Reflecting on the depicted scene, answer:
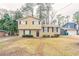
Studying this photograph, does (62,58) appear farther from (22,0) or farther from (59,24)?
(22,0)

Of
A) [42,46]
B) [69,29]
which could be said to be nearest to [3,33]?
[42,46]

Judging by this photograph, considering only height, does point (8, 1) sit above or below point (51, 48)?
above

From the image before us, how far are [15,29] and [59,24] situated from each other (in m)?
0.40

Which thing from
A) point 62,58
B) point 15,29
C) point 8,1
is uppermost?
point 8,1

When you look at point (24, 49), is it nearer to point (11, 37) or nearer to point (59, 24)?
point (11, 37)

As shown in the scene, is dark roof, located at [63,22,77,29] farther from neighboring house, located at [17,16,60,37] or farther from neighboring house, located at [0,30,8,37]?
neighboring house, located at [0,30,8,37]

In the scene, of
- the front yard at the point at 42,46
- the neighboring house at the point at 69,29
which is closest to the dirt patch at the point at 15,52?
the front yard at the point at 42,46

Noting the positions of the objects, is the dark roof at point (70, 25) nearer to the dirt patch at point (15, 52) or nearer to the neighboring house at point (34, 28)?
the neighboring house at point (34, 28)

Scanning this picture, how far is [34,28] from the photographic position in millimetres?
3506

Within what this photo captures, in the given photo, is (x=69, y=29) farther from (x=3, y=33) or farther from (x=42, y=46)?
(x=3, y=33)

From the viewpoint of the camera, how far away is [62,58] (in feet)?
11.4

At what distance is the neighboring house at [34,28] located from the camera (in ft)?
11.5

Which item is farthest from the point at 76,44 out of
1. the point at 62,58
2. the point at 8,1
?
the point at 8,1

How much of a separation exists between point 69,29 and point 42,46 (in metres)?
0.29
